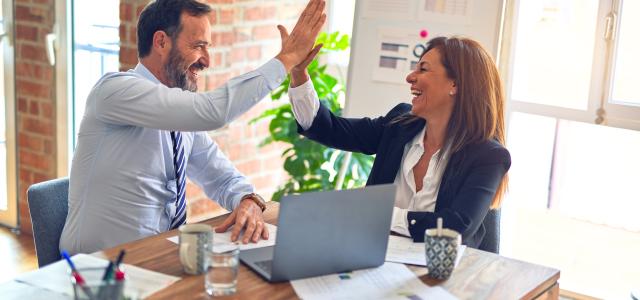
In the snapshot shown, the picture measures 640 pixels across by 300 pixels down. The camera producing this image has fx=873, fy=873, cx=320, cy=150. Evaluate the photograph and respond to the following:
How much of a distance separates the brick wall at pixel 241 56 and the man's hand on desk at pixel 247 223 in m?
1.54

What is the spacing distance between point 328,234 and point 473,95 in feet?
2.68

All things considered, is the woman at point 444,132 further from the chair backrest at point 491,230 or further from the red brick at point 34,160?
the red brick at point 34,160

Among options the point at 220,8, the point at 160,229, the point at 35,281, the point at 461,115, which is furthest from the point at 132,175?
the point at 220,8

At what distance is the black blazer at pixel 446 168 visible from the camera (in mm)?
2232

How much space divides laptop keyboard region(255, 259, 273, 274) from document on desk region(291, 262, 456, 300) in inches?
2.8

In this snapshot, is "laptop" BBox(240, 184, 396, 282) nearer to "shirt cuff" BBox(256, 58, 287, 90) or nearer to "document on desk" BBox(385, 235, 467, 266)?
"document on desk" BBox(385, 235, 467, 266)

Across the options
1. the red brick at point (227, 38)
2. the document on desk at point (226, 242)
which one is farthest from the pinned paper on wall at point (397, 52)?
the document on desk at point (226, 242)

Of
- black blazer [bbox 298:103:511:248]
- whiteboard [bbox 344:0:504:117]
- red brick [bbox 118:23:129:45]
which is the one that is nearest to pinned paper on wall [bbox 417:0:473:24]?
whiteboard [bbox 344:0:504:117]

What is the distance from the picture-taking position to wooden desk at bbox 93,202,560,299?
5.84ft

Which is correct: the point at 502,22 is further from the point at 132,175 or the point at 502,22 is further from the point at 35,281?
the point at 35,281

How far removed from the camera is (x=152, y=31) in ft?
7.96

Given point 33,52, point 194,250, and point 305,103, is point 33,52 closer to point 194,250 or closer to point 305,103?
point 305,103

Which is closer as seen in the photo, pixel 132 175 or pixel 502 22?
pixel 132 175

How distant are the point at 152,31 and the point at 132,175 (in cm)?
42
